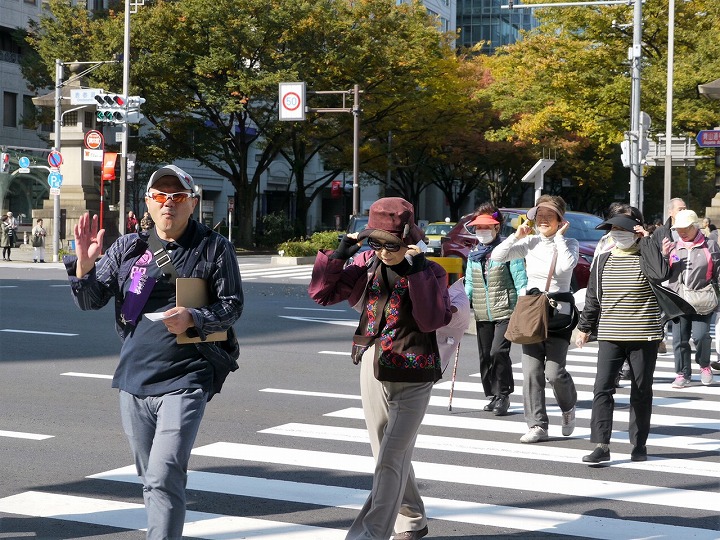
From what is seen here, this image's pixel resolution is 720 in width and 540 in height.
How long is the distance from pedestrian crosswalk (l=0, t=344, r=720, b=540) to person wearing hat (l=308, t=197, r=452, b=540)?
78cm

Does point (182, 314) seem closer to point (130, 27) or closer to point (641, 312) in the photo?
point (641, 312)

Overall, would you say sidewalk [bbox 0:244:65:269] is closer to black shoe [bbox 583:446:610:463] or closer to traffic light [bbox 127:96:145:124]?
traffic light [bbox 127:96:145:124]

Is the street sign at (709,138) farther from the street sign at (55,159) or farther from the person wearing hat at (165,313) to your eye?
the street sign at (55,159)

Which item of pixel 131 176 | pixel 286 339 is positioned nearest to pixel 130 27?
pixel 131 176

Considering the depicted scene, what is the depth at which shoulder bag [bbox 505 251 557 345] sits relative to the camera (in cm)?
787

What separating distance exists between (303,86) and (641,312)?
97.4 feet

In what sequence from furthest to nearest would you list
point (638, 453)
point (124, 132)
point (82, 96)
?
point (124, 132)
point (82, 96)
point (638, 453)

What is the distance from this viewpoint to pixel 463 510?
19.8 ft

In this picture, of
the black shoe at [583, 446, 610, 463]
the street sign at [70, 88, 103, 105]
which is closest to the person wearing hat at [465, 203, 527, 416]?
the black shoe at [583, 446, 610, 463]

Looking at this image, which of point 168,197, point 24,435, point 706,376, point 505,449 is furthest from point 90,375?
point 168,197

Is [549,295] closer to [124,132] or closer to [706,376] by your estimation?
[706,376]

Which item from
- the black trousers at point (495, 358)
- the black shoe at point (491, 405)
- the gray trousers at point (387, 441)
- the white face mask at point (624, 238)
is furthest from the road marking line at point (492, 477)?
the black shoe at point (491, 405)

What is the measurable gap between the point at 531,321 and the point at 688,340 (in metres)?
4.23

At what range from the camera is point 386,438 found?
484cm
